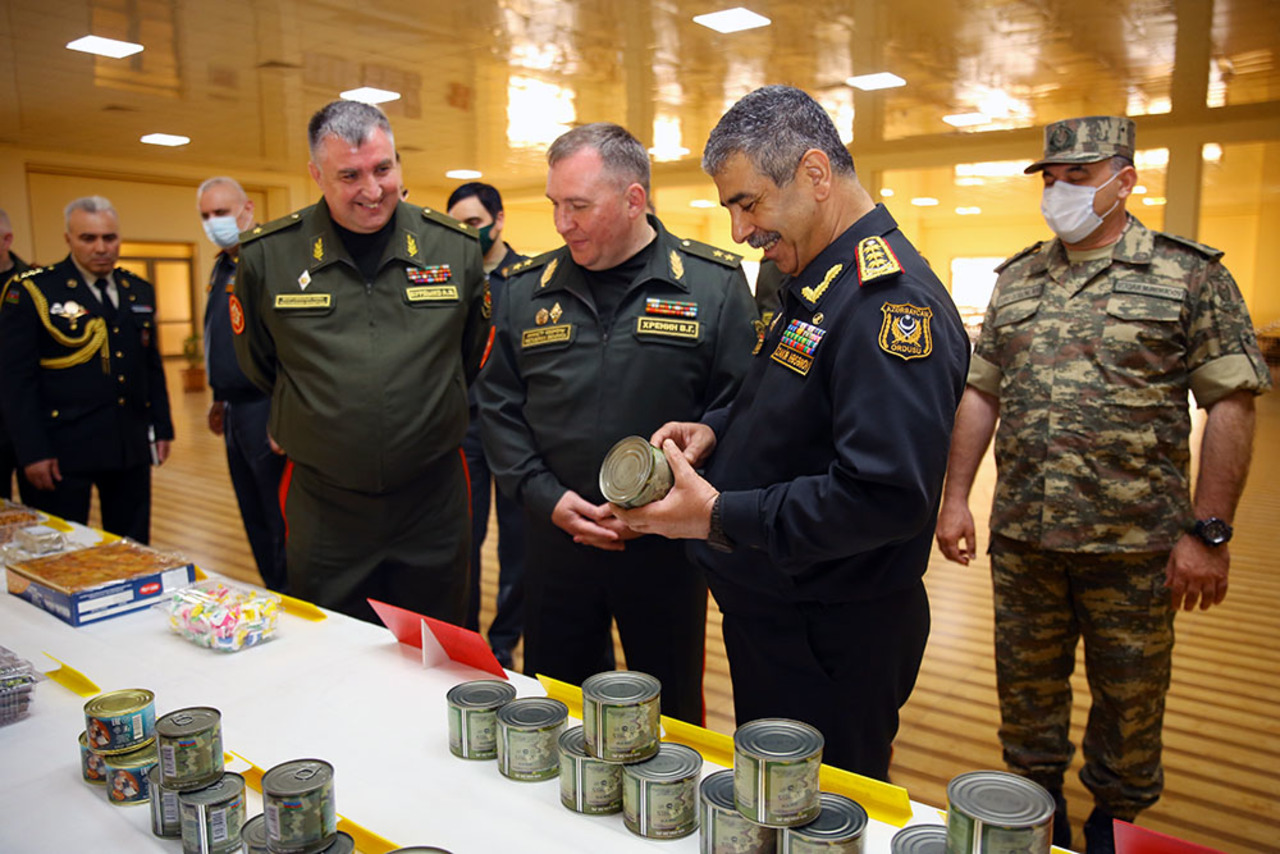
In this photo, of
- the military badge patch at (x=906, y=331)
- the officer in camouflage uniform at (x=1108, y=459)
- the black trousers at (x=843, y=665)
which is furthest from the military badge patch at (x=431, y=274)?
the officer in camouflage uniform at (x=1108, y=459)

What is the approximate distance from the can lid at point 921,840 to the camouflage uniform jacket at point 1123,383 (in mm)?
1570

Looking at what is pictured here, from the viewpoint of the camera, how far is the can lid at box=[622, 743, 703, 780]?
1.16 meters

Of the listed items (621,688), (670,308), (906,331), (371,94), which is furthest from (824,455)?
(371,94)

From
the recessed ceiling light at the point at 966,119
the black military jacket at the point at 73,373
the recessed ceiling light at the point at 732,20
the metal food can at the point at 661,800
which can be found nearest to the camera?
the metal food can at the point at 661,800

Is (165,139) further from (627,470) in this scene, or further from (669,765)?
(669,765)

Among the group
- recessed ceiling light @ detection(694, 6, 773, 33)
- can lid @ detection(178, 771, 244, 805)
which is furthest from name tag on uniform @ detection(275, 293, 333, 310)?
recessed ceiling light @ detection(694, 6, 773, 33)

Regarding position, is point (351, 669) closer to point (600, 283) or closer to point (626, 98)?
point (600, 283)

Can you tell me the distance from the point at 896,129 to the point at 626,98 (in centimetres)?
350

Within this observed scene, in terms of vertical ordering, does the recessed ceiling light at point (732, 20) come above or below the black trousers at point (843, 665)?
above

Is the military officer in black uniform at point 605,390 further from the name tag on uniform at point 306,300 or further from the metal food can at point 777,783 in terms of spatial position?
the metal food can at point 777,783

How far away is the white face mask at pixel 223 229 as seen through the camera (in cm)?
405

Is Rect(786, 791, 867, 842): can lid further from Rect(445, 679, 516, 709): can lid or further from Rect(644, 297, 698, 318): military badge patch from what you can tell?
Rect(644, 297, 698, 318): military badge patch

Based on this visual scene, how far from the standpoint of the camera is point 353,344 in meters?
2.45

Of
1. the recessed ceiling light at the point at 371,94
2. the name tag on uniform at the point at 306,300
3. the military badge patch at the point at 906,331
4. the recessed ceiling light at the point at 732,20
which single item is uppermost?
the recessed ceiling light at the point at 371,94
